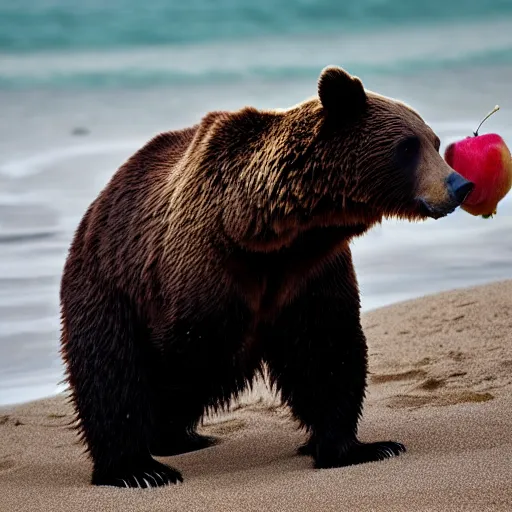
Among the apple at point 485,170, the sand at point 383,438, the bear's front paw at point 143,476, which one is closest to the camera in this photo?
→ the sand at point 383,438

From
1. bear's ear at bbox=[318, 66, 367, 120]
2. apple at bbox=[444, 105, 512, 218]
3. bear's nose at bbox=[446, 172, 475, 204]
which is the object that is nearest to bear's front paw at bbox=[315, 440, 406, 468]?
apple at bbox=[444, 105, 512, 218]

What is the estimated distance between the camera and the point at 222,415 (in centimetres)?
680

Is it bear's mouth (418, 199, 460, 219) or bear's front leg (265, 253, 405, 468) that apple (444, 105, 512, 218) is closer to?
bear's mouth (418, 199, 460, 219)

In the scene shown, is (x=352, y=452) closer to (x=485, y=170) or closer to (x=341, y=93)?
(x=485, y=170)

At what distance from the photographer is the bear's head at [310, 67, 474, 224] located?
504cm

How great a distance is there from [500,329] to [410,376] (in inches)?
27.4

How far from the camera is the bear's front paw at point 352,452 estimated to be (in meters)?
5.54

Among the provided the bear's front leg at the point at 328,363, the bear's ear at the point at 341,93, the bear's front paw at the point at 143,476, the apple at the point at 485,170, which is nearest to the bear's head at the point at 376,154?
the bear's ear at the point at 341,93

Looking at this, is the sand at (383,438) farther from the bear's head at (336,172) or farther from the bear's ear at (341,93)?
the bear's ear at (341,93)

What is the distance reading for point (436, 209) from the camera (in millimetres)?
4980

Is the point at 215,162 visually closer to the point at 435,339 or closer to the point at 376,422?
the point at 376,422

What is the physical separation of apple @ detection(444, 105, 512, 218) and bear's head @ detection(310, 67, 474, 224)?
288 millimetres

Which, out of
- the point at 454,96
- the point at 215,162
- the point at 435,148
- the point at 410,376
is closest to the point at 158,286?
the point at 215,162

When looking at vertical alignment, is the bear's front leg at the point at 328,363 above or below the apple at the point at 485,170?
below
